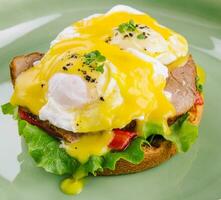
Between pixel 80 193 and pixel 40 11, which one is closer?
pixel 80 193

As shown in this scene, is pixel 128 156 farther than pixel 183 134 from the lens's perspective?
No

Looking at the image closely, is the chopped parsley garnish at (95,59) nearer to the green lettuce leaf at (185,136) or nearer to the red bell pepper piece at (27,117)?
the red bell pepper piece at (27,117)

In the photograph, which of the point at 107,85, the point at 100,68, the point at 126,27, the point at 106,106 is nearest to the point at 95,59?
the point at 100,68

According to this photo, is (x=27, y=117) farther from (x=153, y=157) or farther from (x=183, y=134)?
(x=183, y=134)

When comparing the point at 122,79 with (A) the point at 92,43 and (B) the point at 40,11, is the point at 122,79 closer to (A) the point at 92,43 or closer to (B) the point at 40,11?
(A) the point at 92,43

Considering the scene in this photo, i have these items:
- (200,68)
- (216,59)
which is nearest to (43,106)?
(200,68)

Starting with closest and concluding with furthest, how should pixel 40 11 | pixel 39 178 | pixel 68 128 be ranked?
pixel 68 128
pixel 39 178
pixel 40 11

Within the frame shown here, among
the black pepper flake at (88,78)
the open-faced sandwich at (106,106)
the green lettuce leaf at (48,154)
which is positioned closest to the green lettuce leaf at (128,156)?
the open-faced sandwich at (106,106)
